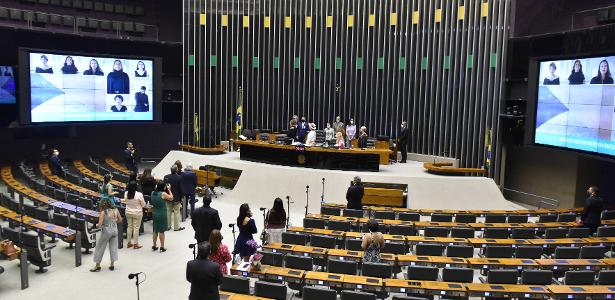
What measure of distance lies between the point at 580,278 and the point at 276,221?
15.7ft

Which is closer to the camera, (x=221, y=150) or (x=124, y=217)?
(x=124, y=217)

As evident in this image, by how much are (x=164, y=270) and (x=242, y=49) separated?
1544 centimetres

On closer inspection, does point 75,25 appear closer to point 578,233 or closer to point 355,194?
point 355,194

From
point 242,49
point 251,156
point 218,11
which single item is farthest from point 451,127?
point 218,11

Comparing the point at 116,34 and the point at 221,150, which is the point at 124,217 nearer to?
the point at 221,150

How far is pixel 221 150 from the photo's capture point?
64.0 feet

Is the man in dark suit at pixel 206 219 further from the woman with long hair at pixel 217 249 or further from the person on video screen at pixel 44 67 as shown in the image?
the person on video screen at pixel 44 67

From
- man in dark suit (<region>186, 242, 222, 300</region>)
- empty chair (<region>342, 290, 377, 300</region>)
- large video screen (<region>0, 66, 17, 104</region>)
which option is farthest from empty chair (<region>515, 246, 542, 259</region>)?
large video screen (<region>0, 66, 17, 104</region>)

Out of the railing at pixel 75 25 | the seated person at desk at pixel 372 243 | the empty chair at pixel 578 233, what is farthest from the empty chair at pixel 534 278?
the railing at pixel 75 25

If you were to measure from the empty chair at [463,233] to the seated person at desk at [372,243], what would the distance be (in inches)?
121

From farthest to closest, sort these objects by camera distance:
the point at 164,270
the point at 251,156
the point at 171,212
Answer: the point at 251,156, the point at 171,212, the point at 164,270

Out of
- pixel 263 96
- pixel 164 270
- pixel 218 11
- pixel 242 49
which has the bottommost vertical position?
pixel 164 270

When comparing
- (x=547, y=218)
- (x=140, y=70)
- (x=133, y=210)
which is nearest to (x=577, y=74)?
(x=547, y=218)

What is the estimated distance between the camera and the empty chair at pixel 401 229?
1014 centimetres
